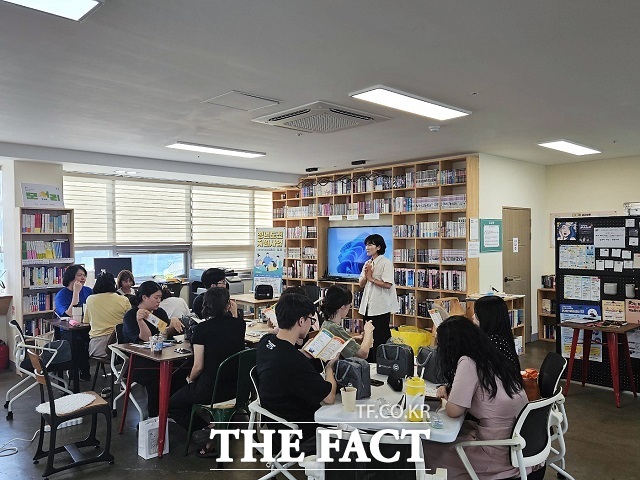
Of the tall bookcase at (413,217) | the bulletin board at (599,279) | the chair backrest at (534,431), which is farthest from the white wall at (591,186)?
the chair backrest at (534,431)

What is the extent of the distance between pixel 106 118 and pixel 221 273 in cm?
200

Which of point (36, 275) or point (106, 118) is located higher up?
point (106, 118)

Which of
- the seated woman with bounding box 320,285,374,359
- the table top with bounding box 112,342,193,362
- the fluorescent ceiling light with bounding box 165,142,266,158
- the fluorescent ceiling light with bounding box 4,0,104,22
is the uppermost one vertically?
the fluorescent ceiling light with bounding box 165,142,266,158

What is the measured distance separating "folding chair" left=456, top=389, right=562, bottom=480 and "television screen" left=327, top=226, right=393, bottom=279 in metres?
5.69

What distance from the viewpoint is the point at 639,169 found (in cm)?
746

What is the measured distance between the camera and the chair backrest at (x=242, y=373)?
377cm

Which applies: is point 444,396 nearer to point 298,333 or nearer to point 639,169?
point 298,333

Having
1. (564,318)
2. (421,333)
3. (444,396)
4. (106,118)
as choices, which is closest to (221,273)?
(106,118)

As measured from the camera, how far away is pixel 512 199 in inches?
308

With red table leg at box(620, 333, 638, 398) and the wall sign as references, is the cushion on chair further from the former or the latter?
the wall sign

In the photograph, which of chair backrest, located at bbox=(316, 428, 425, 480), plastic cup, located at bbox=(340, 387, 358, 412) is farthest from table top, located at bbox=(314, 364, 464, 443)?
chair backrest, located at bbox=(316, 428, 425, 480)

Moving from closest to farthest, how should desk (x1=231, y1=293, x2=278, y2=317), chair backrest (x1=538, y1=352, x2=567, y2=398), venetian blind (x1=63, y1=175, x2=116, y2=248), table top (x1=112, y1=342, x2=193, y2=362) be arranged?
chair backrest (x1=538, y1=352, x2=567, y2=398), table top (x1=112, y1=342, x2=193, y2=362), desk (x1=231, y1=293, x2=278, y2=317), venetian blind (x1=63, y1=175, x2=116, y2=248)

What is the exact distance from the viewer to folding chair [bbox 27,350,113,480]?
3621mm

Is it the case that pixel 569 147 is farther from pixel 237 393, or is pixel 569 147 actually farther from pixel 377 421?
pixel 377 421
